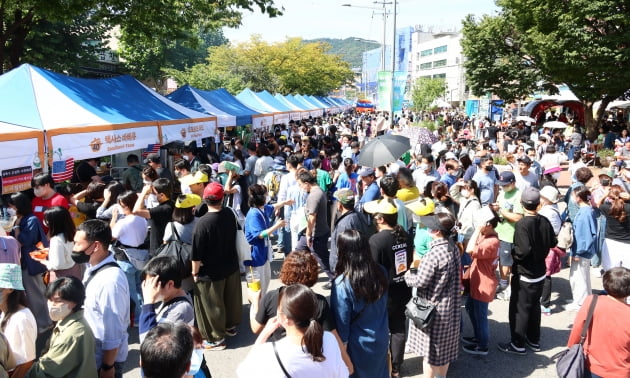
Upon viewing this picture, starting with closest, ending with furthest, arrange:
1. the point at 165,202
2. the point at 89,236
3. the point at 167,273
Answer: the point at 167,273 → the point at 89,236 → the point at 165,202

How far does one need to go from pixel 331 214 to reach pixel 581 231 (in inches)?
150

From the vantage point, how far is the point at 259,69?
137 ft

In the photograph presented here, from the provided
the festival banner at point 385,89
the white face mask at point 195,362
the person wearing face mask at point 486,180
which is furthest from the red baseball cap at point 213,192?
the festival banner at point 385,89

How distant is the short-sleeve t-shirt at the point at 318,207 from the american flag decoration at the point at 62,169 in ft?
11.2

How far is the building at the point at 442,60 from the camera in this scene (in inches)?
3313

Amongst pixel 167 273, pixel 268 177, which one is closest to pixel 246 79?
pixel 268 177

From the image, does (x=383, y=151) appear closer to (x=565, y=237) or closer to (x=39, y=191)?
(x=565, y=237)

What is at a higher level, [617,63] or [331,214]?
[617,63]

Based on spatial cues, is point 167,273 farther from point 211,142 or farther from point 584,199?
point 211,142

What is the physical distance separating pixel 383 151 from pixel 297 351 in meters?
5.09

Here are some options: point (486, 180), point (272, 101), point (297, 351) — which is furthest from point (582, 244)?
point (272, 101)

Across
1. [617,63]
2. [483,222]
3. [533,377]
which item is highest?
A: [617,63]

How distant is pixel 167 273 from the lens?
2.84m

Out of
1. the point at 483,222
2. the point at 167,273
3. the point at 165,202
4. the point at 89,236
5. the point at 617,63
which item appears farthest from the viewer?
the point at 617,63
